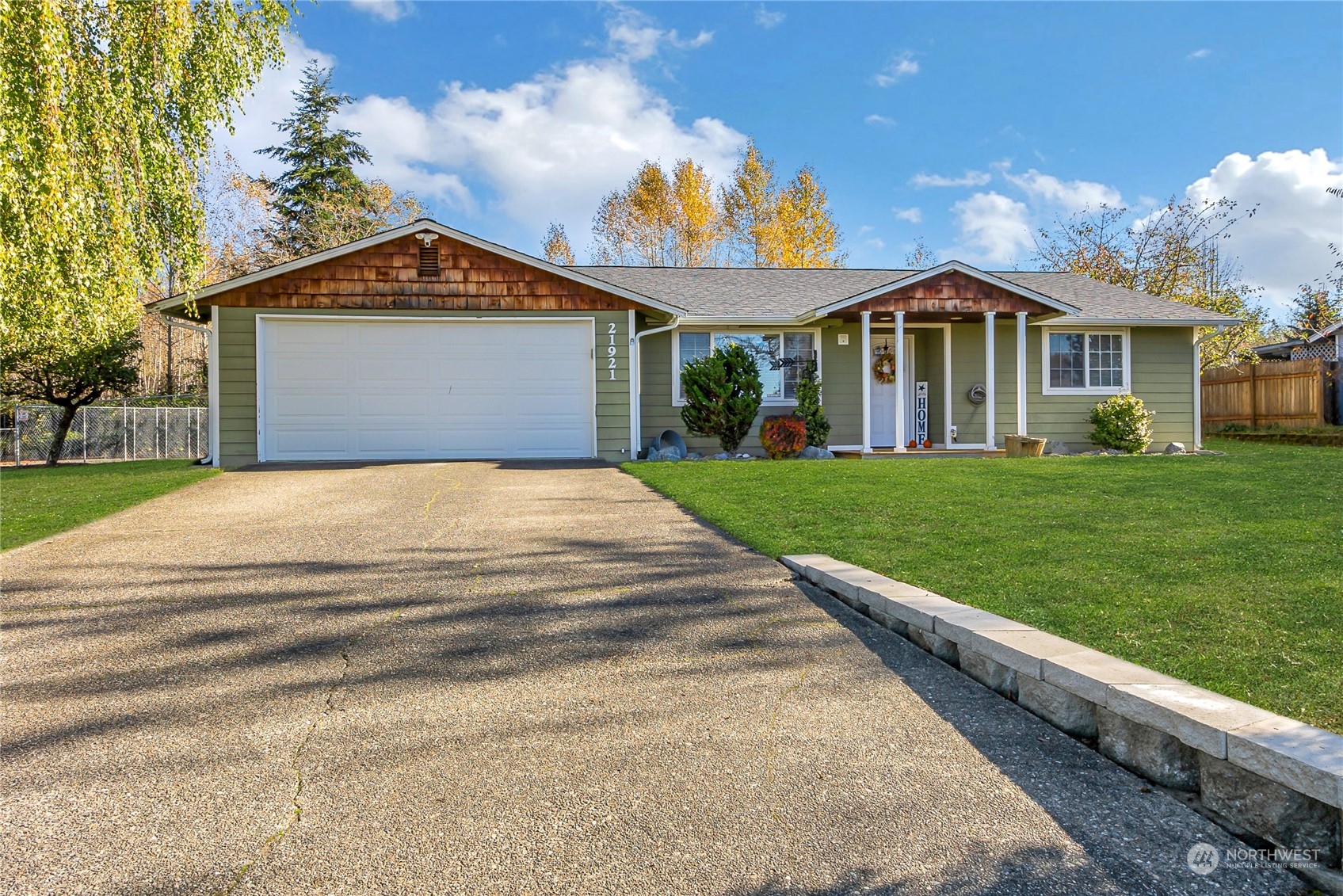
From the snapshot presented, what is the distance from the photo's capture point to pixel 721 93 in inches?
1026

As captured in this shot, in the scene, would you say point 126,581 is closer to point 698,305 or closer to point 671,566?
point 671,566

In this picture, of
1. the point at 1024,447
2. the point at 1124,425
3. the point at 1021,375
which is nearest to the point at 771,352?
the point at 1021,375

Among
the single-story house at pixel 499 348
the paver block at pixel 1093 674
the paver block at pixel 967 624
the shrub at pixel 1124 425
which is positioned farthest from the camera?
the shrub at pixel 1124 425

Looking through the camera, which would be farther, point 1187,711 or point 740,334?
point 740,334

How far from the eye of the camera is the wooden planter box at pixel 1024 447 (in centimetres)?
1231

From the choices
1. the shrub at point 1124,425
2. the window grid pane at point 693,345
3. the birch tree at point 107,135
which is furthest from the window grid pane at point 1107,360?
the birch tree at point 107,135

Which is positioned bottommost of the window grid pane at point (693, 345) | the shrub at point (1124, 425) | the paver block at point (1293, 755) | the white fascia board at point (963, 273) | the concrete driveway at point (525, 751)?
the concrete driveway at point (525, 751)

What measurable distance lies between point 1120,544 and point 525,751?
13.4ft

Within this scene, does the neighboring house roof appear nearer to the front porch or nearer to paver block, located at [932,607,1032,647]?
the front porch

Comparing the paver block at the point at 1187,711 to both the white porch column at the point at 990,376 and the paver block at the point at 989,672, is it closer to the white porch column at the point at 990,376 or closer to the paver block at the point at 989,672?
the paver block at the point at 989,672

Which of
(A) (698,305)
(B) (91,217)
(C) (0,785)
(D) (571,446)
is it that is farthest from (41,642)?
(A) (698,305)

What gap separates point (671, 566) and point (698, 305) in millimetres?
9648

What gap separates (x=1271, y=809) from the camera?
2.05 meters

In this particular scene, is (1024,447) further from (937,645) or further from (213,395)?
(213,395)
